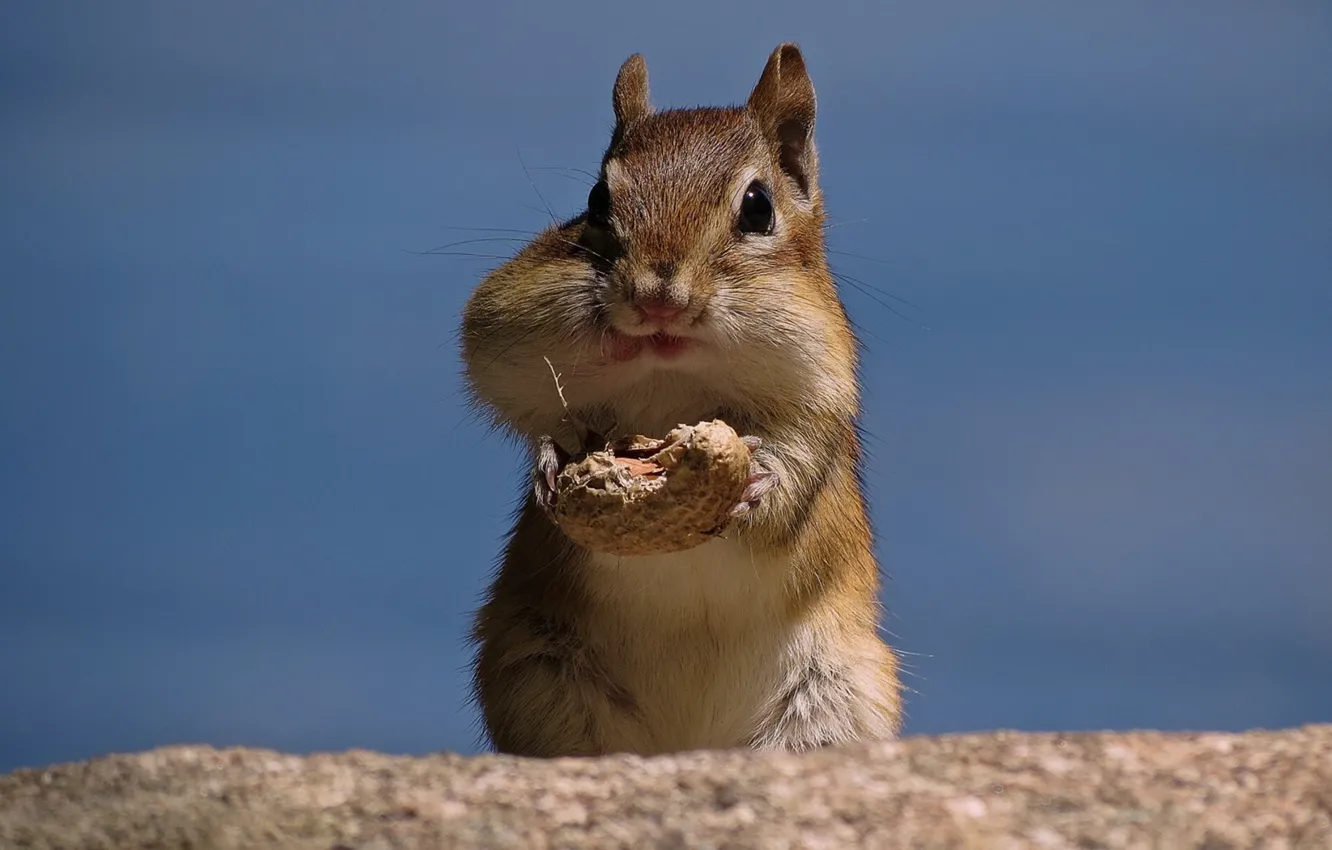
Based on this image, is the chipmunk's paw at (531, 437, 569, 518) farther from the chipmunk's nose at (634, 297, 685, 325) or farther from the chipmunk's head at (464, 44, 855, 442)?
the chipmunk's nose at (634, 297, 685, 325)

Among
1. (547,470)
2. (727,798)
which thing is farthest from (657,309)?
(727,798)

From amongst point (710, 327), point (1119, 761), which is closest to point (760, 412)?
point (710, 327)

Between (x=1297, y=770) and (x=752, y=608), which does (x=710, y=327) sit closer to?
(x=752, y=608)

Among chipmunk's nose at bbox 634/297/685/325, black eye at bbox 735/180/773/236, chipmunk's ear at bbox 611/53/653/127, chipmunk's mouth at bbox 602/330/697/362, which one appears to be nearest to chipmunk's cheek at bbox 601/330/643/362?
chipmunk's mouth at bbox 602/330/697/362

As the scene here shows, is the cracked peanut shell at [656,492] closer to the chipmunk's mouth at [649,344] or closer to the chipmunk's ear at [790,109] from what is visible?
the chipmunk's mouth at [649,344]

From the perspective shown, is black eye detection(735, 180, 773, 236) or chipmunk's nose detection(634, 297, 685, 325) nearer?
chipmunk's nose detection(634, 297, 685, 325)

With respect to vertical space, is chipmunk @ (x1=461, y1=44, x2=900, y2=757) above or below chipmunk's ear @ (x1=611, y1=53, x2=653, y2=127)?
below
